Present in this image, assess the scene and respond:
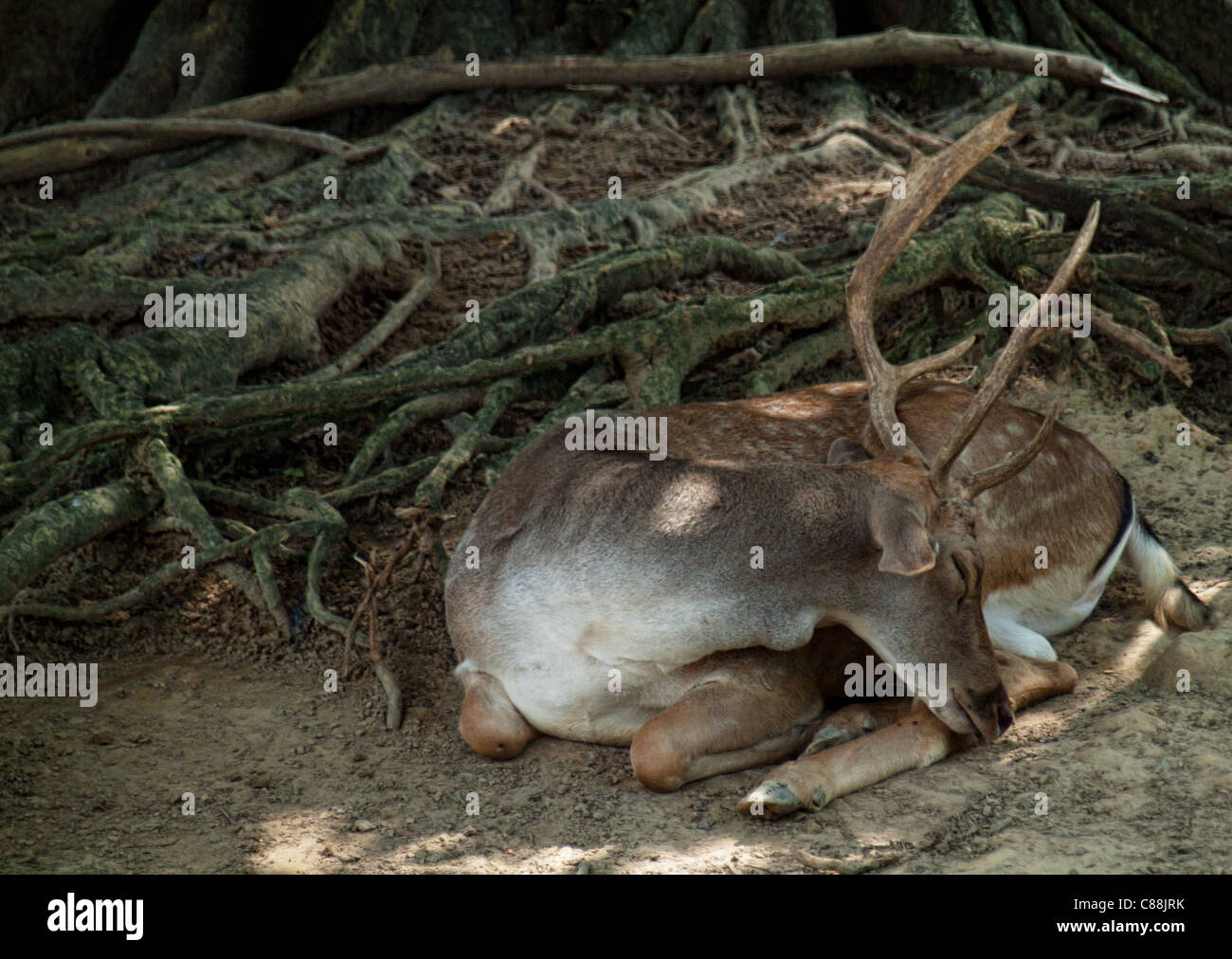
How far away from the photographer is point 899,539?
3477 millimetres

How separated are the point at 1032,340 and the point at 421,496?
213cm

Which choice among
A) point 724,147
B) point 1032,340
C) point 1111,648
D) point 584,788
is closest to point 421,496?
point 584,788

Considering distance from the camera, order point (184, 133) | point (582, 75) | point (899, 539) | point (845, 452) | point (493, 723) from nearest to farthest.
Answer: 1. point (899, 539)
2. point (493, 723)
3. point (845, 452)
4. point (184, 133)
5. point (582, 75)

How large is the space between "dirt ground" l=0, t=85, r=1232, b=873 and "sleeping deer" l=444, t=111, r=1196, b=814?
115 mm

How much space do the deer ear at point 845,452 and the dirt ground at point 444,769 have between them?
3.19 feet

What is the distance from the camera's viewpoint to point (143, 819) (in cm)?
345

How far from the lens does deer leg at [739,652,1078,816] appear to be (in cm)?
338

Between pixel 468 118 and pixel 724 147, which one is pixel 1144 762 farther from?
pixel 468 118

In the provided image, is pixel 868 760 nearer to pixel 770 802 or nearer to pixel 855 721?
pixel 855 721

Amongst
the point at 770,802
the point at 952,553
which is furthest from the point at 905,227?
the point at 770,802

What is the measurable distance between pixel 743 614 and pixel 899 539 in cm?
50

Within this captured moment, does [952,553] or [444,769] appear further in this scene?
[444,769]

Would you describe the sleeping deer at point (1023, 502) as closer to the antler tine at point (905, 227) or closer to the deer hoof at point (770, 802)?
the antler tine at point (905, 227)

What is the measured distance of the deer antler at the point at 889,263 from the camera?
3768 millimetres
